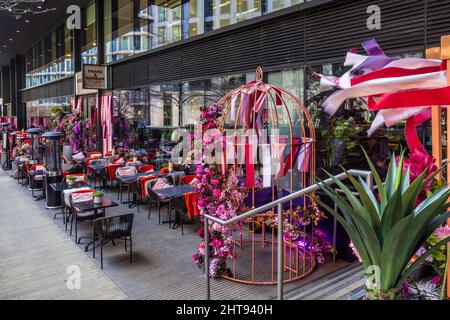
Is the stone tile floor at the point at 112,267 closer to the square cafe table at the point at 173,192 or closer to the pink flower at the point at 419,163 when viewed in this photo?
Answer: the square cafe table at the point at 173,192

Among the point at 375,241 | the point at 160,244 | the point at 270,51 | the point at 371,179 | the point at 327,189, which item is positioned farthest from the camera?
the point at 270,51

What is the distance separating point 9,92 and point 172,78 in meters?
33.3

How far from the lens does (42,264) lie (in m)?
6.20

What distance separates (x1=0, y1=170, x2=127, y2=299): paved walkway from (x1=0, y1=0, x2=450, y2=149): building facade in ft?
15.9

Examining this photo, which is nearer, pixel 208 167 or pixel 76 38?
pixel 208 167

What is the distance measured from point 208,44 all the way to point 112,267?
6.35m

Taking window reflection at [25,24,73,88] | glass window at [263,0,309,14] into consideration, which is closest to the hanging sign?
window reflection at [25,24,73,88]

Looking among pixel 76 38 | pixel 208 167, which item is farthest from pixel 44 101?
pixel 208 167

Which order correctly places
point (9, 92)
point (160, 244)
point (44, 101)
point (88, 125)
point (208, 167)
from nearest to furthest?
point (208, 167) < point (160, 244) < point (88, 125) < point (44, 101) < point (9, 92)

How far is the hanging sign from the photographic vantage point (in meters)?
15.1

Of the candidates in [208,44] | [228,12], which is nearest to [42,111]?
[208,44]

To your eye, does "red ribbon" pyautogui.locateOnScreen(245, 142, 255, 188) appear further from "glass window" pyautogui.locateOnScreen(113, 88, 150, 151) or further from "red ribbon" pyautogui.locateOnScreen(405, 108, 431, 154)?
"glass window" pyautogui.locateOnScreen(113, 88, 150, 151)

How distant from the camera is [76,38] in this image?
64.1ft
